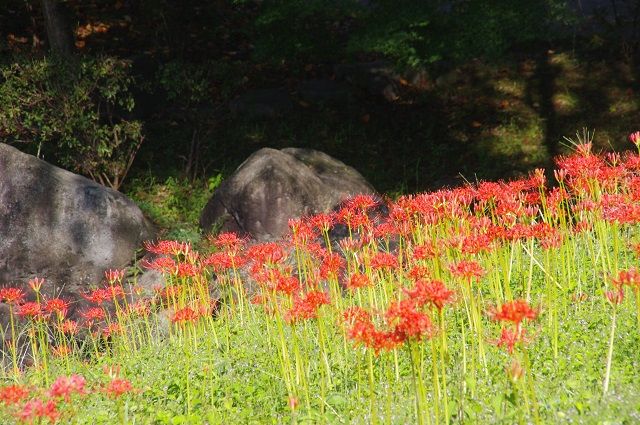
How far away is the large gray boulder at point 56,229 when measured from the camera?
32.7 feet

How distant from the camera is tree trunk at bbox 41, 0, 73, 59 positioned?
13.4 m

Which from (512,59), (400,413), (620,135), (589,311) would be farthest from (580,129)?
(400,413)

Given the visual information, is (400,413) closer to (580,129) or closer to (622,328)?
(622,328)

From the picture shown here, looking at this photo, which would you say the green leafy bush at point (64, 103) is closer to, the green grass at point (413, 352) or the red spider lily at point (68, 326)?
the green grass at point (413, 352)

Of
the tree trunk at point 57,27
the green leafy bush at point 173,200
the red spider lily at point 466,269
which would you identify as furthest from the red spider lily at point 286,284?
the tree trunk at point 57,27

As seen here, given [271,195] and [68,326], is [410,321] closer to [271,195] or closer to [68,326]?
[68,326]

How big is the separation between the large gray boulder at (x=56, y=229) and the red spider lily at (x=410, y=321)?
7418mm

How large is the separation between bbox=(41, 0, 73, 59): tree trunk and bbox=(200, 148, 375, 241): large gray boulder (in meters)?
4.30

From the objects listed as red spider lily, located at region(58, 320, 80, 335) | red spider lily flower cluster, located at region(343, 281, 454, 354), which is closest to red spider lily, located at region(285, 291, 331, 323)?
red spider lily flower cluster, located at region(343, 281, 454, 354)

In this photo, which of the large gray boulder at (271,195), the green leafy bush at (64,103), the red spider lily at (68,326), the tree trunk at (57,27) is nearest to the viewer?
the red spider lily at (68,326)

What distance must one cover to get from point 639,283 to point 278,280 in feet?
6.32

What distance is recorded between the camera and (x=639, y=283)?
3736 millimetres

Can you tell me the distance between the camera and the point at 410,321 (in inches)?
128

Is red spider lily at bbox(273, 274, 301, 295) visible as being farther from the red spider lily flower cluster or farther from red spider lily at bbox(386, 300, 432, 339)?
red spider lily at bbox(386, 300, 432, 339)
